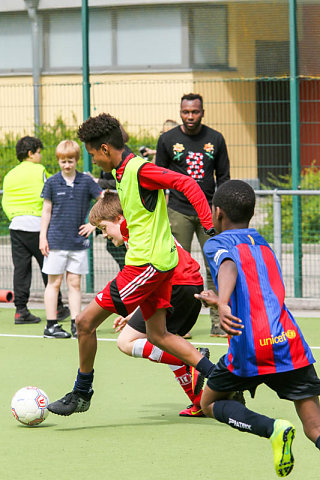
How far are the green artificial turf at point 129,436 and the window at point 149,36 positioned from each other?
6.55 meters

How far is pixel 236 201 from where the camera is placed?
15.5 ft

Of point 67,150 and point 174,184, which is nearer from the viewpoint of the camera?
point 174,184

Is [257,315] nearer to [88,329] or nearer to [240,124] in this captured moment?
[88,329]

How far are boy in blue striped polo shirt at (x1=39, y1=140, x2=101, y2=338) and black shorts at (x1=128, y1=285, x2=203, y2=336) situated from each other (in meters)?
2.73

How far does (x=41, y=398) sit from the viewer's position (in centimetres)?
604

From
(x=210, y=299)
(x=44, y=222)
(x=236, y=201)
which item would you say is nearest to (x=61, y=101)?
(x=44, y=222)

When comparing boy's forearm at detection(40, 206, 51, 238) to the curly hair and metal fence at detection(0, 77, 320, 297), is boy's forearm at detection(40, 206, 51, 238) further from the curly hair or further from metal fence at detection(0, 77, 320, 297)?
the curly hair

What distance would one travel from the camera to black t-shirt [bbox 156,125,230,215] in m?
9.11

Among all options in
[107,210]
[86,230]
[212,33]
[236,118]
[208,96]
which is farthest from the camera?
[212,33]

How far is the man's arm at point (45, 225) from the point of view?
9219mm

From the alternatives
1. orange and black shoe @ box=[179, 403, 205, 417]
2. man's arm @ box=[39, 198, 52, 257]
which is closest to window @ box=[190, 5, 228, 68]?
man's arm @ box=[39, 198, 52, 257]

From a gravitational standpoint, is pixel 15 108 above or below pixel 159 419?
above

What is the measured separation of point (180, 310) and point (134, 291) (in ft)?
1.91

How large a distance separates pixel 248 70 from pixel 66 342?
175 inches
